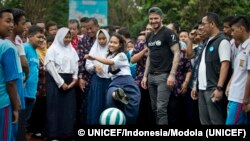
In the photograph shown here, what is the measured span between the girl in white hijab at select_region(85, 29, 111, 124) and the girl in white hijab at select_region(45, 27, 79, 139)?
1.01ft

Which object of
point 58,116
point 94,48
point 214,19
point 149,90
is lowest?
point 58,116

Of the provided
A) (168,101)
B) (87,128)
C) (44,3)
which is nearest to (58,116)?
(168,101)

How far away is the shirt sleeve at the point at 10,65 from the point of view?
14.5 ft

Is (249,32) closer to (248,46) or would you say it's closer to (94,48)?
(248,46)

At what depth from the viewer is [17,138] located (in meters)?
5.65

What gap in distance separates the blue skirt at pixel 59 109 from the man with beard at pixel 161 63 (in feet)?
4.36

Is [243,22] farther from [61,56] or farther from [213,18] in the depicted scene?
[61,56]

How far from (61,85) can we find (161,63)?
1591mm

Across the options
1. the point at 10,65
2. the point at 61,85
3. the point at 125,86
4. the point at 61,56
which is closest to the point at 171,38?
the point at 125,86

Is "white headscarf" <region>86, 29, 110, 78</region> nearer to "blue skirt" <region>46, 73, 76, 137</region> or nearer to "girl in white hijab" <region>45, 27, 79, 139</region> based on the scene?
"girl in white hijab" <region>45, 27, 79, 139</region>

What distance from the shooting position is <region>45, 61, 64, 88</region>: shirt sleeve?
723cm

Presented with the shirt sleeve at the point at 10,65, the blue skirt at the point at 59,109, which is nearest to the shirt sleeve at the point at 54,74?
the blue skirt at the point at 59,109

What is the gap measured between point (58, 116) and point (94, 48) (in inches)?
48.0

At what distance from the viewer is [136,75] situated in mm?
7863
